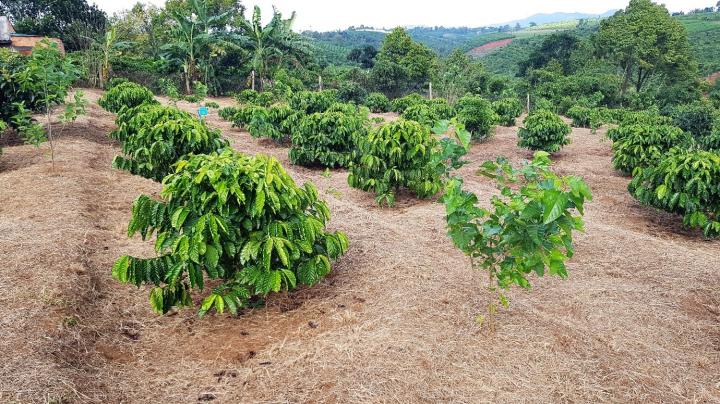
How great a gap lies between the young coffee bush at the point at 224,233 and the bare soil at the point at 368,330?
1.20 feet

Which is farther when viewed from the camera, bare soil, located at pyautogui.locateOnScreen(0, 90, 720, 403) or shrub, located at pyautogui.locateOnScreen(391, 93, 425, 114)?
→ shrub, located at pyautogui.locateOnScreen(391, 93, 425, 114)

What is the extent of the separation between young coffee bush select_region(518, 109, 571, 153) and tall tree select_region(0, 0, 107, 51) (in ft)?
74.9

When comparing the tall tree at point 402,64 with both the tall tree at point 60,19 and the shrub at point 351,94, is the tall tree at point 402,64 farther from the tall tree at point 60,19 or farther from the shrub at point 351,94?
the tall tree at point 60,19

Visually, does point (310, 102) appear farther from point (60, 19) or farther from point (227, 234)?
point (60, 19)

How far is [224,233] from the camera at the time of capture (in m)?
3.41

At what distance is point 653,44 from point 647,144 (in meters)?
23.2

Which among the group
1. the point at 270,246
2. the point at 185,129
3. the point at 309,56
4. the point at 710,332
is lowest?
the point at 710,332

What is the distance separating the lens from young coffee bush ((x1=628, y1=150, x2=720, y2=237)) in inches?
230

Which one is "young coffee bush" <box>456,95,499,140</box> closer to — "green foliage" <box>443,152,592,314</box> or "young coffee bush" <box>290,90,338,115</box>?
Result: "young coffee bush" <box>290,90,338,115</box>

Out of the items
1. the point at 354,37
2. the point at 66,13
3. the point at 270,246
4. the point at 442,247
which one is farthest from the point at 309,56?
the point at 354,37

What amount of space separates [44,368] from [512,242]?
298cm

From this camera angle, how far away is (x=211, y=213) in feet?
10.9

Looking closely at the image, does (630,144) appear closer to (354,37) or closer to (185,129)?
(185,129)

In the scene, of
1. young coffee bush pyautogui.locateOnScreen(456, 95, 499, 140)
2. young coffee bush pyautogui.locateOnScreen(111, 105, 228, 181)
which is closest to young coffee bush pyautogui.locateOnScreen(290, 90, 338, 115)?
young coffee bush pyautogui.locateOnScreen(456, 95, 499, 140)
